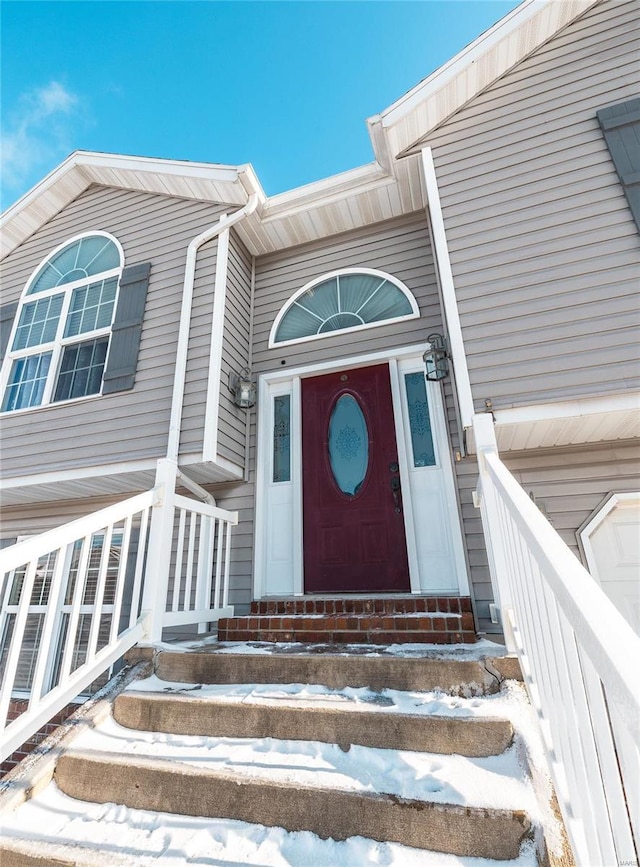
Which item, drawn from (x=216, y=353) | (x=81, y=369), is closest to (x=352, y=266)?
(x=216, y=353)

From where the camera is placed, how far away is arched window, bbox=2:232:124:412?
4305 millimetres

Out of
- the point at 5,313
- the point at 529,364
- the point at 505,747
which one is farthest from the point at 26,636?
→ the point at 529,364

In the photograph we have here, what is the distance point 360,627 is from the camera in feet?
8.30

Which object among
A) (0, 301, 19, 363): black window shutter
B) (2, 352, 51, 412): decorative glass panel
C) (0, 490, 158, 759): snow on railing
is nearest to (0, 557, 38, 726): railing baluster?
(0, 490, 158, 759): snow on railing

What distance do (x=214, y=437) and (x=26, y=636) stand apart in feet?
10.5

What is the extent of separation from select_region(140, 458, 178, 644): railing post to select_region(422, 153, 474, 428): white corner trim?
6.56 ft

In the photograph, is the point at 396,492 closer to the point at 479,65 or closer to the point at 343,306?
the point at 343,306

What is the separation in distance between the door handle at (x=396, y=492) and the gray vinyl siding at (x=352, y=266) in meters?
1.23

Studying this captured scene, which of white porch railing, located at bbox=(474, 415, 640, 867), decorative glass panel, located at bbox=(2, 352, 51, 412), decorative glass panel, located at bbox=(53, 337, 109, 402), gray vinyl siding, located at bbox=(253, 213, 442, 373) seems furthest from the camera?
decorative glass panel, located at bbox=(2, 352, 51, 412)

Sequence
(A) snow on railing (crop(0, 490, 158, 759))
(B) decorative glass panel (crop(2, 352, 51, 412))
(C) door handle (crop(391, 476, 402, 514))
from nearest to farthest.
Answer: (A) snow on railing (crop(0, 490, 158, 759)) < (C) door handle (crop(391, 476, 402, 514)) < (B) decorative glass panel (crop(2, 352, 51, 412))

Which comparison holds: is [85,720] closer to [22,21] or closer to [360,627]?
[360,627]

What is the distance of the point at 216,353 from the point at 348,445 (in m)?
1.42

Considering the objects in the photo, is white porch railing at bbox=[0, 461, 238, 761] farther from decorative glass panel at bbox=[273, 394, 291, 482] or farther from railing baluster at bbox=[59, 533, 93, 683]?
decorative glass panel at bbox=[273, 394, 291, 482]

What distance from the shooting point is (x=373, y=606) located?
2891 millimetres
